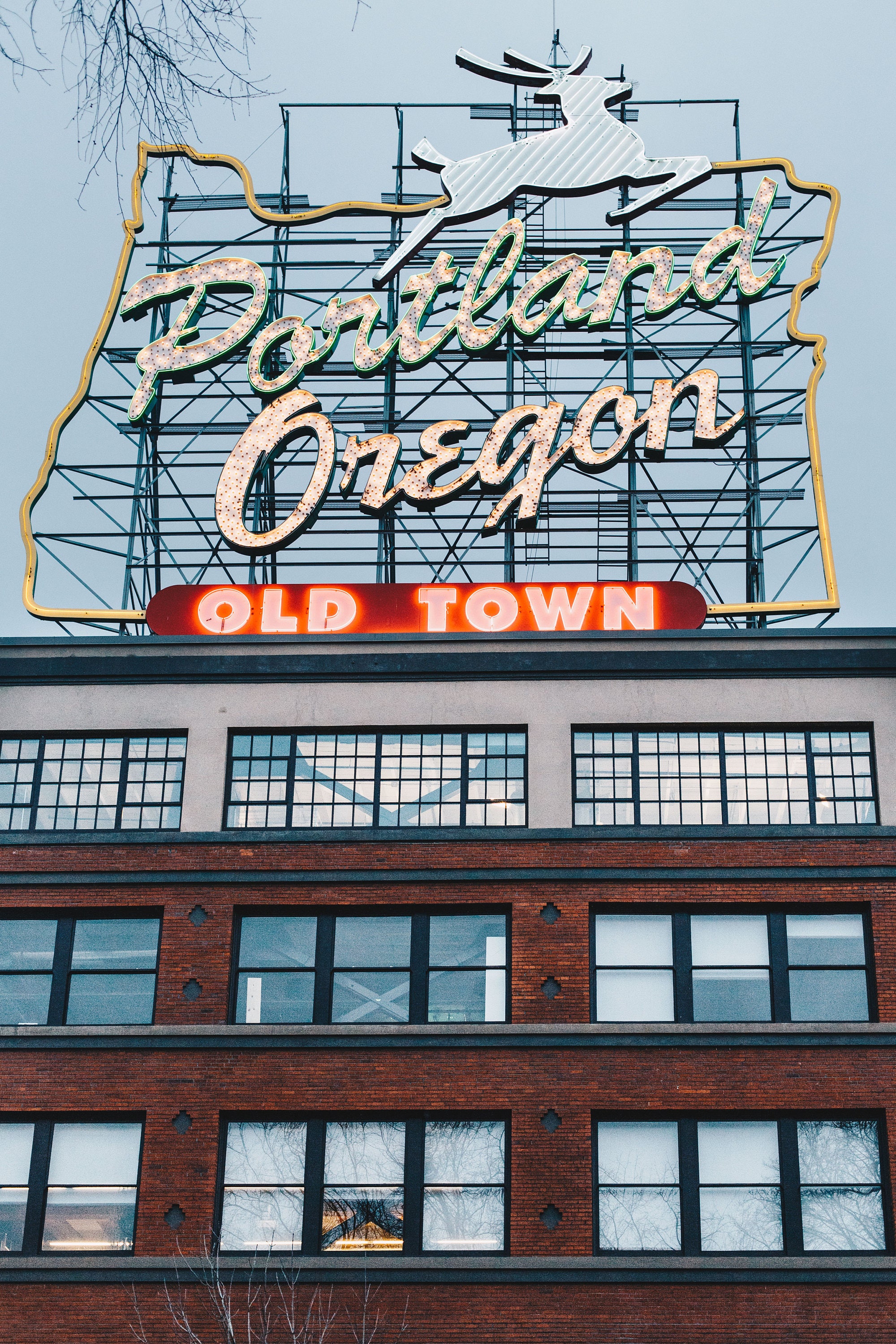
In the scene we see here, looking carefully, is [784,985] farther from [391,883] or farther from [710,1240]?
[391,883]

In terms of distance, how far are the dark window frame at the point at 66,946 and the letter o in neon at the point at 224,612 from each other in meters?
6.55

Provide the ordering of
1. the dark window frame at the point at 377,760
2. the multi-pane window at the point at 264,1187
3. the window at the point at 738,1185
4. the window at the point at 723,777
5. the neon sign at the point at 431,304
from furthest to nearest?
the neon sign at the point at 431,304, the dark window frame at the point at 377,760, the window at the point at 723,777, the multi-pane window at the point at 264,1187, the window at the point at 738,1185

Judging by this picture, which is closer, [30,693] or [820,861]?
[820,861]

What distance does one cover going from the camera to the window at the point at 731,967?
32.2 meters

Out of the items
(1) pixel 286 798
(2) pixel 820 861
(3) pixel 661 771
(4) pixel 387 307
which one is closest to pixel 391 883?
(1) pixel 286 798

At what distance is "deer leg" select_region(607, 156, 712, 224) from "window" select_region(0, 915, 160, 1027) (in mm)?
23615

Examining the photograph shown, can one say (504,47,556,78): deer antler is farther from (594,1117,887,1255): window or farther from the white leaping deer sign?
(594,1117,887,1255): window

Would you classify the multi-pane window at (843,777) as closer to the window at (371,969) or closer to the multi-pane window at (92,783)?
the window at (371,969)

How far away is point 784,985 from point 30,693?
1652 cm

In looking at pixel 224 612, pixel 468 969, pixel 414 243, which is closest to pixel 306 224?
pixel 414 243

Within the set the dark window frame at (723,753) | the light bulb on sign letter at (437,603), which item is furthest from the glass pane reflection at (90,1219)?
the light bulb on sign letter at (437,603)

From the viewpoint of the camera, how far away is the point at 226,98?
31.2 feet

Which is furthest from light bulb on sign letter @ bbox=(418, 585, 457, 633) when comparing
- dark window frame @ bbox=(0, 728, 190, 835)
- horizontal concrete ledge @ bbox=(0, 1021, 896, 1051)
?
horizontal concrete ledge @ bbox=(0, 1021, 896, 1051)

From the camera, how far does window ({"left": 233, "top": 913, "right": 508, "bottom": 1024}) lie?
32.5 metres
